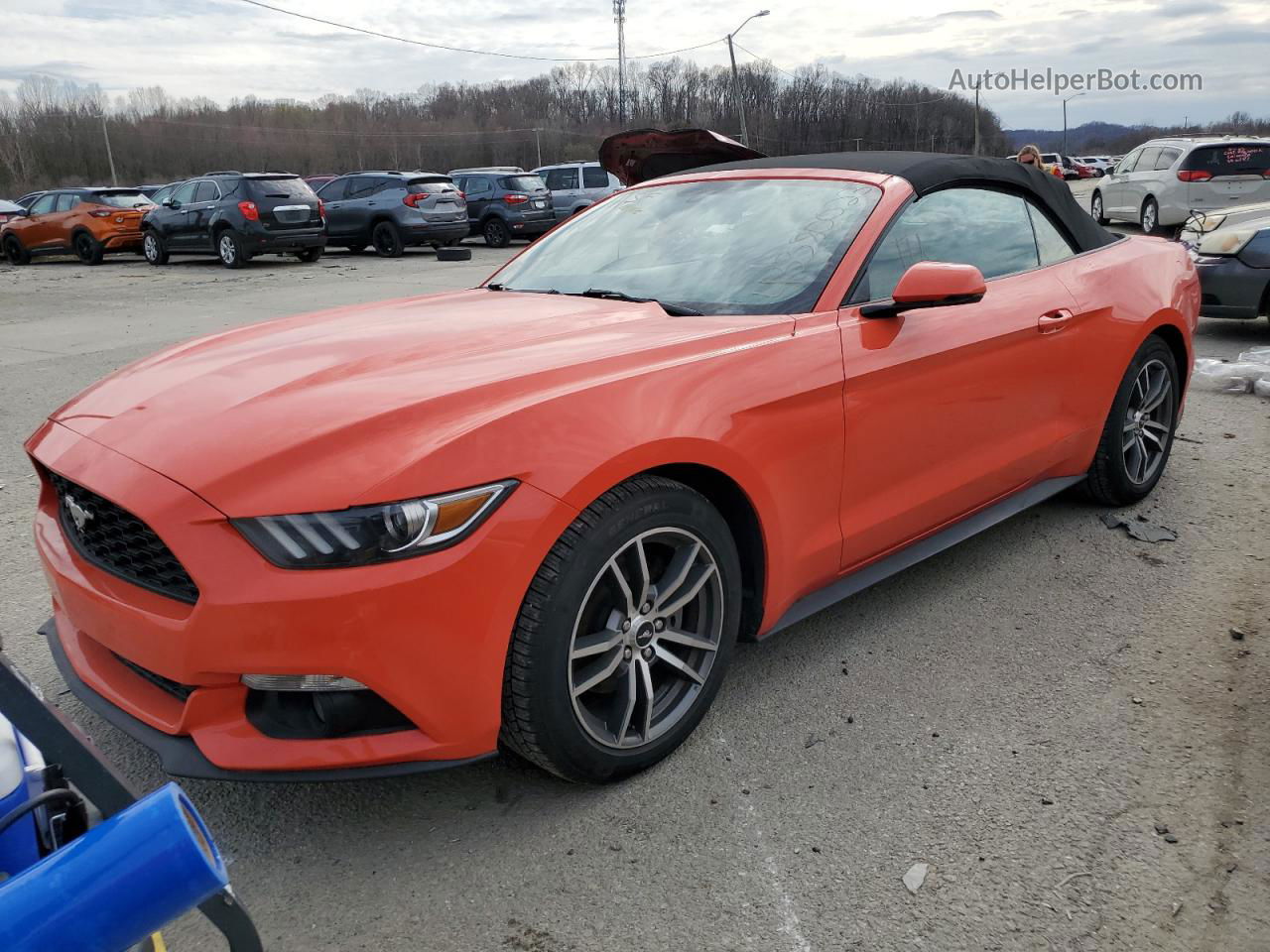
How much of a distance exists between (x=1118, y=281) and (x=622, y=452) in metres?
2.76

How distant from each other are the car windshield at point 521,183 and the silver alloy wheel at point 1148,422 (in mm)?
18027

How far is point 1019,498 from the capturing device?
12.5 ft

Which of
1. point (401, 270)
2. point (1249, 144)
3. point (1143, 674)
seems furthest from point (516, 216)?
point (1143, 674)

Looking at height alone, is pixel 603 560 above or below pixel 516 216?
below

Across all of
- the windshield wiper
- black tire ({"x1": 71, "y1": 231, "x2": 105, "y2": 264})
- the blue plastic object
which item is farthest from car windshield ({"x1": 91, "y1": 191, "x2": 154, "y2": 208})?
the blue plastic object

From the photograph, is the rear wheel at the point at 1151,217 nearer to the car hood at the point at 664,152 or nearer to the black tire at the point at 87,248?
the car hood at the point at 664,152

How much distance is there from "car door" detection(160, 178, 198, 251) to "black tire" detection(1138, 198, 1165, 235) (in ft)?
55.7

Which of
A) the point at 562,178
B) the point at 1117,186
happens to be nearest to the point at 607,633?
the point at 1117,186

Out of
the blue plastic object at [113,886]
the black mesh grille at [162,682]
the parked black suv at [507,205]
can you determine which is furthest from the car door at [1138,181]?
the blue plastic object at [113,886]

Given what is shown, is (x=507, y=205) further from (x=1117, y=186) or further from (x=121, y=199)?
(x=1117, y=186)

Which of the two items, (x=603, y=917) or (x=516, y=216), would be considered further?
(x=516, y=216)

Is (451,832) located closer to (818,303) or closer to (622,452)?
(622,452)

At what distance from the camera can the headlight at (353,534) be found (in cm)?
203

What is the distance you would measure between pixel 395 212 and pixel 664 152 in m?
14.5
